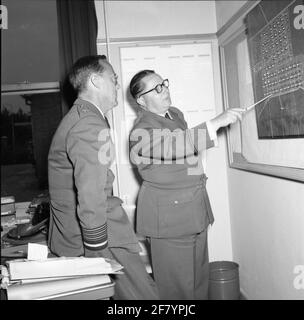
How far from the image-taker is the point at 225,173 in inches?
98.3

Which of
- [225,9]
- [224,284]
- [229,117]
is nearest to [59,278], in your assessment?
[229,117]

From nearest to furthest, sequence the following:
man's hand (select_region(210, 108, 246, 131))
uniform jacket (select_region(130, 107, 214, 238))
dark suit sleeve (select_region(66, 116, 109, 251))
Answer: dark suit sleeve (select_region(66, 116, 109, 251)) < man's hand (select_region(210, 108, 246, 131)) < uniform jacket (select_region(130, 107, 214, 238))

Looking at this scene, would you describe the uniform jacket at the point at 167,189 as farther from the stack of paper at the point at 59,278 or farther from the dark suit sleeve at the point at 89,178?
the stack of paper at the point at 59,278

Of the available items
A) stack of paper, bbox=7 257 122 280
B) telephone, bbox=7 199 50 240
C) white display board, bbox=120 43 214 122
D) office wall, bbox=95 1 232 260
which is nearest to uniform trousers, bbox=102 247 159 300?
stack of paper, bbox=7 257 122 280

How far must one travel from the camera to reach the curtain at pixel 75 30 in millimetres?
2273

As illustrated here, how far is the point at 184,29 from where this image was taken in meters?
2.42

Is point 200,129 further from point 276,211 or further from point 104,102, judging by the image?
point 276,211

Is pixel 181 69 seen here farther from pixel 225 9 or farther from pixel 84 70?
pixel 84 70

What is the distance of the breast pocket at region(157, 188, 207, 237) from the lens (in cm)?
180

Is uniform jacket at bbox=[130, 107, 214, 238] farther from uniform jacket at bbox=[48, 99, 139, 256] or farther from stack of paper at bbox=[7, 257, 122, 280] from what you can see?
stack of paper at bbox=[7, 257, 122, 280]

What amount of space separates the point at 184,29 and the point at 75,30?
0.77 m

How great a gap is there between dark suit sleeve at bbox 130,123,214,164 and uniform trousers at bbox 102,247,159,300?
504mm

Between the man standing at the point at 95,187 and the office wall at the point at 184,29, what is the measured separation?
83 cm

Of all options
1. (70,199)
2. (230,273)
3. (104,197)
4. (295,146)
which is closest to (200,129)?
(295,146)
